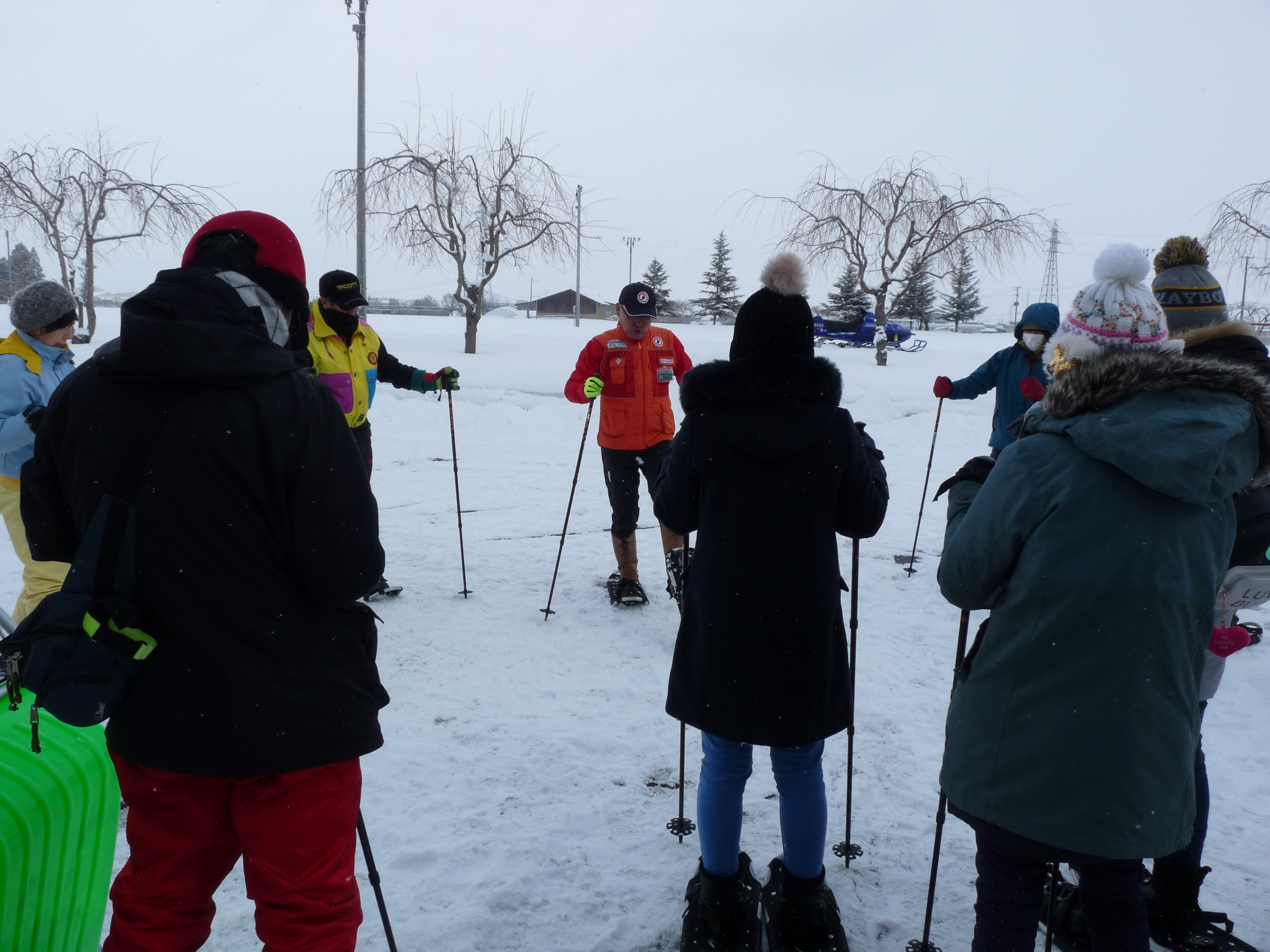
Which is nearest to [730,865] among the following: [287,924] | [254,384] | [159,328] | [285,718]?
[287,924]

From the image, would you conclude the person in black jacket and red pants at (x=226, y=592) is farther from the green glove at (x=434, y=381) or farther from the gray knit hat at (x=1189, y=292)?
the green glove at (x=434, y=381)

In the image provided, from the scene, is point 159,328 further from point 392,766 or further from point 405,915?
point 392,766

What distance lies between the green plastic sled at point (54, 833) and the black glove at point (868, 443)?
1.99 meters

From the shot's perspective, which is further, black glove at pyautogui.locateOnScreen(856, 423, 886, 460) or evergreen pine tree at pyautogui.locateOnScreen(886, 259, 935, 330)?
evergreen pine tree at pyautogui.locateOnScreen(886, 259, 935, 330)

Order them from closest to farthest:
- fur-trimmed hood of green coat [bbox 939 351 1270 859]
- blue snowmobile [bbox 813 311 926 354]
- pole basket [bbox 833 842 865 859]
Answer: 1. fur-trimmed hood of green coat [bbox 939 351 1270 859]
2. pole basket [bbox 833 842 865 859]
3. blue snowmobile [bbox 813 311 926 354]

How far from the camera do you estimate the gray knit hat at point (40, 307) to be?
3.11 m

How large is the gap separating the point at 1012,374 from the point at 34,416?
5049 mm

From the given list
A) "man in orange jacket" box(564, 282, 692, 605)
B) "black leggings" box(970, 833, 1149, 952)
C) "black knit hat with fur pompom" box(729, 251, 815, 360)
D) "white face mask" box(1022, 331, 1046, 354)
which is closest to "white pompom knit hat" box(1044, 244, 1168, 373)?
A: "black knit hat with fur pompom" box(729, 251, 815, 360)

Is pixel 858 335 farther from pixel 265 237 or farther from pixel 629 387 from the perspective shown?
pixel 265 237

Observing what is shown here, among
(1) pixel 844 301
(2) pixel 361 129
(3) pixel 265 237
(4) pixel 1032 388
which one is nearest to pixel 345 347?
(3) pixel 265 237

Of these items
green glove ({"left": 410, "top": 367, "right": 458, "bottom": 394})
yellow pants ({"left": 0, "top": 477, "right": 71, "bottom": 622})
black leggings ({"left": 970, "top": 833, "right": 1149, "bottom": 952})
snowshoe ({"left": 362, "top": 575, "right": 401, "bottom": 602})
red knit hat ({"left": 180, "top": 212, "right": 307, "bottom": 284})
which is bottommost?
snowshoe ({"left": 362, "top": 575, "right": 401, "bottom": 602})

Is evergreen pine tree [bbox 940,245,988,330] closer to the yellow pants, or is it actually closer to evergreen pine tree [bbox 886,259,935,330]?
evergreen pine tree [bbox 886,259,935,330]

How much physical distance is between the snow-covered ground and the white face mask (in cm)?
166

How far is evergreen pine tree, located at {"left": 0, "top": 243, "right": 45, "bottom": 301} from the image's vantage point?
85.0ft
